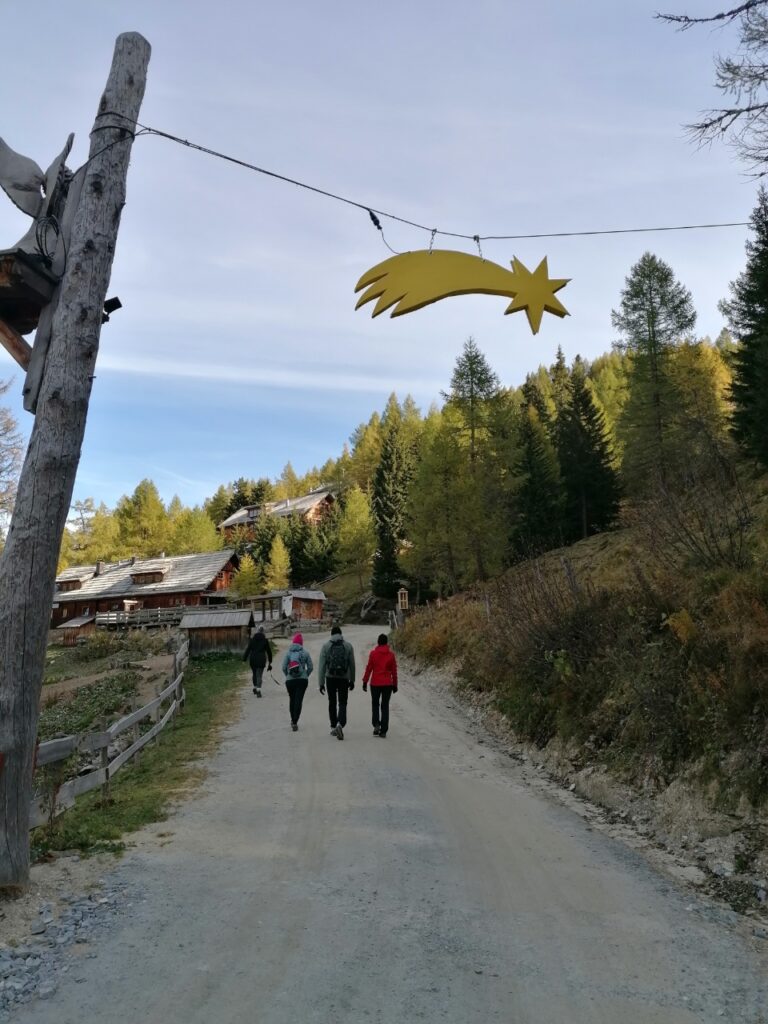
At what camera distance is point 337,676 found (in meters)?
10.6

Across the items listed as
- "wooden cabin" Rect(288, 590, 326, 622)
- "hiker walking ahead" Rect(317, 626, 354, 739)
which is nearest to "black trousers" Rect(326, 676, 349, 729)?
"hiker walking ahead" Rect(317, 626, 354, 739)

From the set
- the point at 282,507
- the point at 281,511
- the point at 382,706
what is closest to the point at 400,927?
the point at 382,706

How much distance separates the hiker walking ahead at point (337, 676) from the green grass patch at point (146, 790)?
6.64 ft

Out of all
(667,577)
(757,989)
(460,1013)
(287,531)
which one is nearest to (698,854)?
(757,989)

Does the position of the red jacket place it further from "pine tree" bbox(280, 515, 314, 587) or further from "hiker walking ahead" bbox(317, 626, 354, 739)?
"pine tree" bbox(280, 515, 314, 587)

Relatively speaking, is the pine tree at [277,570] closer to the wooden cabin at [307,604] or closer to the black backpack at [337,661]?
the wooden cabin at [307,604]

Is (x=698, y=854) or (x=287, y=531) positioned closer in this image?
(x=698, y=854)

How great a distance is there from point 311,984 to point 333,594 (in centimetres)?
5941

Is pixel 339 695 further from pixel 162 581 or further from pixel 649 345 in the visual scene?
pixel 162 581

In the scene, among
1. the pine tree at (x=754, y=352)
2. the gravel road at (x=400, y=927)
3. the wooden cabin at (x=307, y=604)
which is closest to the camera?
the gravel road at (x=400, y=927)

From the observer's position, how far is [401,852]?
5371 mm

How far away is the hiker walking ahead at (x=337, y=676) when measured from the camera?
416 inches

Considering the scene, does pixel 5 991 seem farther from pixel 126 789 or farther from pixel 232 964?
pixel 126 789

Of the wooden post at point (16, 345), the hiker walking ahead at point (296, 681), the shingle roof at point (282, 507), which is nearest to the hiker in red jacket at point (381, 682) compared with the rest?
the hiker walking ahead at point (296, 681)
